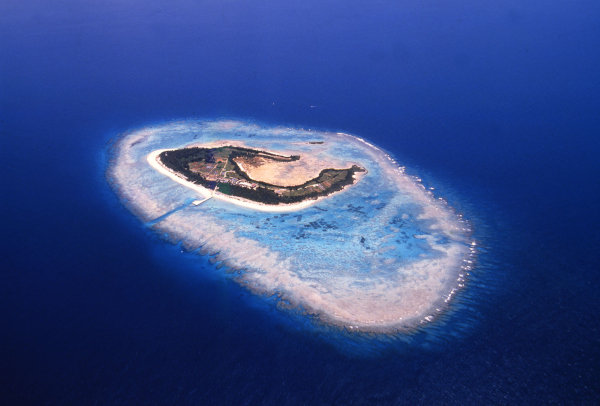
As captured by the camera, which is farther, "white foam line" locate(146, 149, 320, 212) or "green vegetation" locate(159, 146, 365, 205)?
"green vegetation" locate(159, 146, 365, 205)

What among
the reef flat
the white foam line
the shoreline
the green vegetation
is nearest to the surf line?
the reef flat

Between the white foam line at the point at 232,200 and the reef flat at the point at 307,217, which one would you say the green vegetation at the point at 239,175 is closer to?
the reef flat at the point at 307,217

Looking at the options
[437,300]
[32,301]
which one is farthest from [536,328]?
[32,301]

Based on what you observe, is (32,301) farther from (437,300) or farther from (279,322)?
(437,300)

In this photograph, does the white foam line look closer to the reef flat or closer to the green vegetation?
the reef flat

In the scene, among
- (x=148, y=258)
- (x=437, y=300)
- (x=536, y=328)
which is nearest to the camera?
(x=536, y=328)

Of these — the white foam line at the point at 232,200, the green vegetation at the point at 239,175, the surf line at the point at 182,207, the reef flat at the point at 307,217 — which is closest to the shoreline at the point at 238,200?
the white foam line at the point at 232,200
